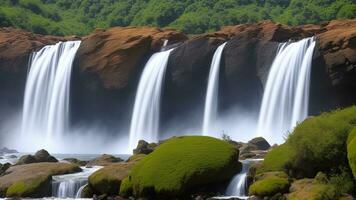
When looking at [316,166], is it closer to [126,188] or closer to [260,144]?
[126,188]

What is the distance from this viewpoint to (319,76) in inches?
2167

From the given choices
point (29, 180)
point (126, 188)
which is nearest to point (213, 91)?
point (29, 180)

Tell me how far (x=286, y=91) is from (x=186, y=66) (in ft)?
42.9

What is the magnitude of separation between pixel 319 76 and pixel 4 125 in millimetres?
39302

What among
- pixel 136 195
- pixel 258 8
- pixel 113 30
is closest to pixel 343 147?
pixel 136 195

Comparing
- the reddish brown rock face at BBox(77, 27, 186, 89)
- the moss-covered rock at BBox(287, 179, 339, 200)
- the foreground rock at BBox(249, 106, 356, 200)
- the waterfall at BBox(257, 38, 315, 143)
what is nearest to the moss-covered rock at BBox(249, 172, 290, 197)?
the foreground rock at BBox(249, 106, 356, 200)

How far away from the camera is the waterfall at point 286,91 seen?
179 ft

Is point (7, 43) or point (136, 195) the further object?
point (7, 43)

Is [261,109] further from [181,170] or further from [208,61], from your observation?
[181,170]

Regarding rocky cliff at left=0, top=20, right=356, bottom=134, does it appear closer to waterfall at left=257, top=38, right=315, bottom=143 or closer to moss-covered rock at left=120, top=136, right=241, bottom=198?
waterfall at left=257, top=38, right=315, bottom=143

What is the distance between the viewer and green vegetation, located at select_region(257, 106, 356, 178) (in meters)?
29.3

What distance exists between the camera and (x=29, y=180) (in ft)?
115

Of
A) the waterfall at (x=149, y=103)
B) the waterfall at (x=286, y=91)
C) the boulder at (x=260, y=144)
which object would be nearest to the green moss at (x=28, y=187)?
the boulder at (x=260, y=144)

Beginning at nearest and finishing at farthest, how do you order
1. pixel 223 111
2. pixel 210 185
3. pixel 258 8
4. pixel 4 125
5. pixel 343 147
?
pixel 343 147 → pixel 210 185 → pixel 223 111 → pixel 4 125 → pixel 258 8
